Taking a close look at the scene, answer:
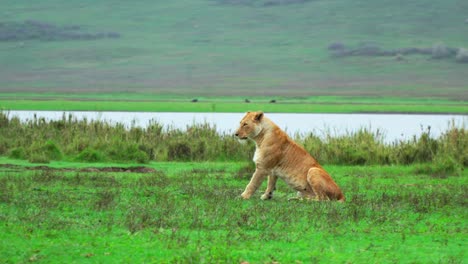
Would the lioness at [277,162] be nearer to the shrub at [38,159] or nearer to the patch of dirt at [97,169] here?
the patch of dirt at [97,169]

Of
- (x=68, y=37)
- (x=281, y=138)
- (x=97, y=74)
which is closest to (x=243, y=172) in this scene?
(x=281, y=138)

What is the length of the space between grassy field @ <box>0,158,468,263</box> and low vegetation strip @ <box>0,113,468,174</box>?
5704 millimetres

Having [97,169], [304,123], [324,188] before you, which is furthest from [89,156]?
[304,123]

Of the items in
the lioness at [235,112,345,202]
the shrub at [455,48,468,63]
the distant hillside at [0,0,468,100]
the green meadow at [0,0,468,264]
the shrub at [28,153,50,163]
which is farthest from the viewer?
the shrub at [455,48,468,63]

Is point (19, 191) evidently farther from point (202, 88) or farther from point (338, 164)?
point (202, 88)

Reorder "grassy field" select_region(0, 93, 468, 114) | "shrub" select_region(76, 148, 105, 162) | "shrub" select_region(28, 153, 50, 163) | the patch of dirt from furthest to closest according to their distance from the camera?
"grassy field" select_region(0, 93, 468, 114) < "shrub" select_region(76, 148, 105, 162) < "shrub" select_region(28, 153, 50, 163) < the patch of dirt

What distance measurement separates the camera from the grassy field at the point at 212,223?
9438mm

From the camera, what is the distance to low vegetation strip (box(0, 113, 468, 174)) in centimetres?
2323

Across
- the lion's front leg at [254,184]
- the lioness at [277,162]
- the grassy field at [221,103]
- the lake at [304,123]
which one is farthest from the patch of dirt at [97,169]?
the grassy field at [221,103]

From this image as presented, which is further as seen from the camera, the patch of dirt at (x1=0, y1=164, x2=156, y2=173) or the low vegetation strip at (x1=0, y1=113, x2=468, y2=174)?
the low vegetation strip at (x1=0, y1=113, x2=468, y2=174)

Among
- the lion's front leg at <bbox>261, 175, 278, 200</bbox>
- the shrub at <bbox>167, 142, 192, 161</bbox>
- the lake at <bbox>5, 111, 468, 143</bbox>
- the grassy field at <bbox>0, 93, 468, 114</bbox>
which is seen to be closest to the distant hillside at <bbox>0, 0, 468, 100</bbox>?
the grassy field at <bbox>0, 93, 468, 114</bbox>

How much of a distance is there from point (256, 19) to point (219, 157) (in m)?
125

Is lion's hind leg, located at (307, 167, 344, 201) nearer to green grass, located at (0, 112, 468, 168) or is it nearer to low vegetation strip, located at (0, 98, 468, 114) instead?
green grass, located at (0, 112, 468, 168)

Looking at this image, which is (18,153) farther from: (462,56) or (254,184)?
(462,56)
